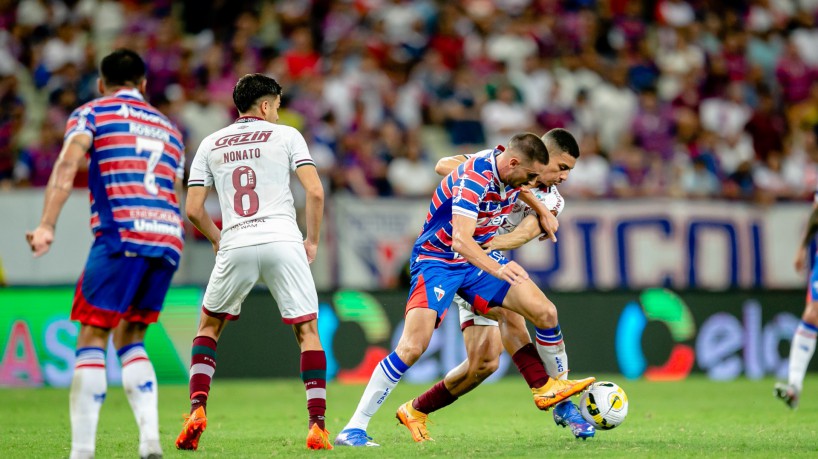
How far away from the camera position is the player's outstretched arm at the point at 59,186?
6406 mm

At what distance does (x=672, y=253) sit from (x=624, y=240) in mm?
Answer: 651

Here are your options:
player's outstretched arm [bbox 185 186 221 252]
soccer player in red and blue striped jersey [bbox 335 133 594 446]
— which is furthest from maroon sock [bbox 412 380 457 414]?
player's outstretched arm [bbox 185 186 221 252]

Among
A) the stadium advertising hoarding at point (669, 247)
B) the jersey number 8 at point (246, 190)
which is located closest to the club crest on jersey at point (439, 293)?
the jersey number 8 at point (246, 190)

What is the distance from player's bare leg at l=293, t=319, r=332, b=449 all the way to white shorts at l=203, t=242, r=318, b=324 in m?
0.10

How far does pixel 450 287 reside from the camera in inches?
329

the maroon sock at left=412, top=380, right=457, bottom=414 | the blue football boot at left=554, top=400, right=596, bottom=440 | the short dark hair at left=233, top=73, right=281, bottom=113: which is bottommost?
the blue football boot at left=554, top=400, right=596, bottom=440

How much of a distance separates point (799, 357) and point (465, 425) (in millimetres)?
3545

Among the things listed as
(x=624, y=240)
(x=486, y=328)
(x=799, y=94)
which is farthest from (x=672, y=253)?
(x=486, y=328)

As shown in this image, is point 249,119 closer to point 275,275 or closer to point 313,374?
point 275,275

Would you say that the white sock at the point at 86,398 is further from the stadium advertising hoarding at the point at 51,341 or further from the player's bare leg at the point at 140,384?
the stadium advertising hoarding at the point at 51,341

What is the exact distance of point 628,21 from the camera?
21.0m

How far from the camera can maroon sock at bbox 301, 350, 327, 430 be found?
7871 mm

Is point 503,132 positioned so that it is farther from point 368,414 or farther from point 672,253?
point 368,414

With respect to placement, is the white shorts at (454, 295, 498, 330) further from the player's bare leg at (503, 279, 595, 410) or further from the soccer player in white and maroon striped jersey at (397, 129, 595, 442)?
the player's bare leg at (503, 279, 595, 410)
